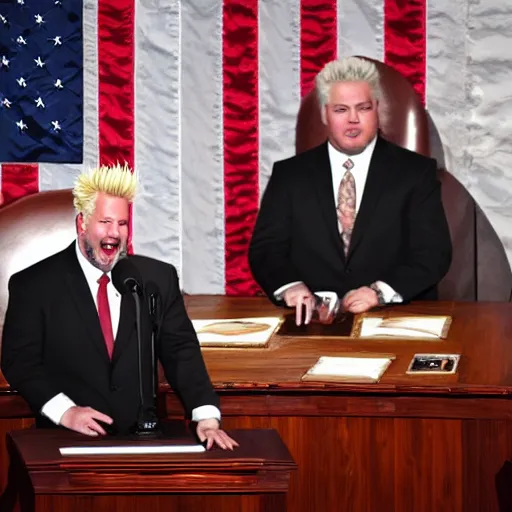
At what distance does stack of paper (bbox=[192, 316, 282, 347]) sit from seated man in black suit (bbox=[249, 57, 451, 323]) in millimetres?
309

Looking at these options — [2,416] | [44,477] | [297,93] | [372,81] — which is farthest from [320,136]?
[44,477]

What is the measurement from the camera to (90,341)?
4.31m

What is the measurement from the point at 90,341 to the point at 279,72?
308 centimetres

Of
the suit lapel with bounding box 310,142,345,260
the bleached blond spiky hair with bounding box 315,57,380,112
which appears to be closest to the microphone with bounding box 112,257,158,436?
the bleached blond spiky hair with bounding box 315,57,380,112

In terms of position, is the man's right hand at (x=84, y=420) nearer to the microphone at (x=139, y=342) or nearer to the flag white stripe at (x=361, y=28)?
the microphone at (x=139, y=342)

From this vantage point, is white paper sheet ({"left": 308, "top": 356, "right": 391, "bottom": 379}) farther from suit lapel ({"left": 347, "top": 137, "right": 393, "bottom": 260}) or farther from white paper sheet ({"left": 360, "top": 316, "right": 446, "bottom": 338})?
suit lapel ({"left": 347, "top": 137, "right": 393, "bottom": 260})

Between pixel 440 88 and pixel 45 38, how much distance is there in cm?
183

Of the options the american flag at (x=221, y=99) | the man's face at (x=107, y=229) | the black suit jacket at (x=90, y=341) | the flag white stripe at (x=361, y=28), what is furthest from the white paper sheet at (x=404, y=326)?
the flag white stripe at (x=361, y=28)

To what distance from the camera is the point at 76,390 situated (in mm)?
4312

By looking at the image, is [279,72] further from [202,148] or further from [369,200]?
[369,200]

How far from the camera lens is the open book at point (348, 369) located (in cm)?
464

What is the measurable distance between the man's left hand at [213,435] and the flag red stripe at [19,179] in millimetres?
3282

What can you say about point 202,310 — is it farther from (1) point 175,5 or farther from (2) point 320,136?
(1) point 175,5

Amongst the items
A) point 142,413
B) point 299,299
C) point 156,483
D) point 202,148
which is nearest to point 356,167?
point 299,299
